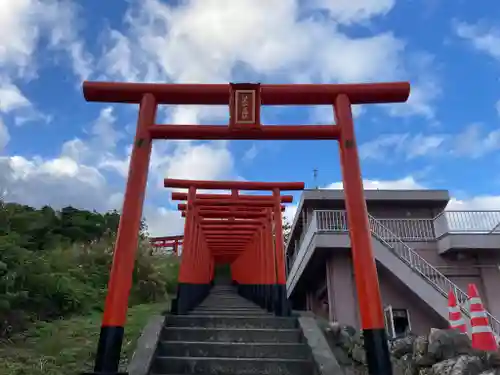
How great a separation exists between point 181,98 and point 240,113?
88 cm

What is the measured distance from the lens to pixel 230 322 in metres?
6.45

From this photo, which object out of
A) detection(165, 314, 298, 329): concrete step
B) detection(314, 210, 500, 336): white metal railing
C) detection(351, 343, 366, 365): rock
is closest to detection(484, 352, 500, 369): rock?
detection(351, 343, 366, 365): rock

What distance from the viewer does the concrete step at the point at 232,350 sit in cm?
540

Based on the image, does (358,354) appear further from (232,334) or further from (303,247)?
(303,247)

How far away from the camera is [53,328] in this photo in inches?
215

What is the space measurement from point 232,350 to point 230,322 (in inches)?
40.0

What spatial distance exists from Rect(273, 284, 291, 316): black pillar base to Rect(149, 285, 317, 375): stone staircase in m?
1.64

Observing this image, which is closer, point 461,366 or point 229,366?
point 461,366

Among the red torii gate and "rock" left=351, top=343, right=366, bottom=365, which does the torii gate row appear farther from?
the red torii gate

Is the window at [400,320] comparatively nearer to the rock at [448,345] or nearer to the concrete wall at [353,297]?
the concrete wall at [353,297]

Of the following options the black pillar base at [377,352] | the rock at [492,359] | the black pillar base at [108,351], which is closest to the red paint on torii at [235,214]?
the black pillar base at [108,351]

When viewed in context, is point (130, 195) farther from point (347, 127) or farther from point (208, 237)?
point (208, 237)

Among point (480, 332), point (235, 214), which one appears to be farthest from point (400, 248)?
point (480, 332)

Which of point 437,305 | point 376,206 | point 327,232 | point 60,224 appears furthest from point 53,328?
point 376,206
